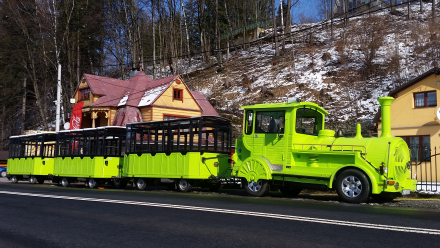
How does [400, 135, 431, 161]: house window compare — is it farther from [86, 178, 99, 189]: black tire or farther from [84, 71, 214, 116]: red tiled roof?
[84, 71, 214, 116]: red tiled roof

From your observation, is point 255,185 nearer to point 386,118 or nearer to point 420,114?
point 386,118

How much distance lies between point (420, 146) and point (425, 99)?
2466mm

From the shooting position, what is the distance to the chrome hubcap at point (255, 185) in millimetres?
13289

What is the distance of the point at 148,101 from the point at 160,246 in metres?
29.7

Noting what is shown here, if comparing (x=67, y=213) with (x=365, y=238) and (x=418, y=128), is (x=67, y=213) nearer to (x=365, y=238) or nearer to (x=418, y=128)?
(x=365, y=238)

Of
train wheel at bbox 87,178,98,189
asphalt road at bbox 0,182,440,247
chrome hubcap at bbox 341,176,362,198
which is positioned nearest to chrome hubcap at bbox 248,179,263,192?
chrome hubcap at bbox 341,176,362,198

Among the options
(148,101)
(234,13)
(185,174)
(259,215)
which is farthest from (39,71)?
(259,215)

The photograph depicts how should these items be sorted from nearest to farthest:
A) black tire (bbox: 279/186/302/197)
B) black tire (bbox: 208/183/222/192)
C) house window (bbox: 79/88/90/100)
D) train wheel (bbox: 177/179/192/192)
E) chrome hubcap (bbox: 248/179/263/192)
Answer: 1. chrome hubcap (bbox: 248/179/263/192)
2. black tire (bbox: 279/186/302/197)
3. train wheel (bbox: 177/179/192/192)
4. black tire (bbox: 208/183/222/192)
5. house window (bbox: 79/88/90/100)

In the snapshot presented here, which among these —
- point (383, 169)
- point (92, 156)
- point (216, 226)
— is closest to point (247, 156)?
point (383, 169)

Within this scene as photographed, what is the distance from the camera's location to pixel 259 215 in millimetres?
8352

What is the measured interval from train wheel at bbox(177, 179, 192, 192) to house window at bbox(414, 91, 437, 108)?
12794mm

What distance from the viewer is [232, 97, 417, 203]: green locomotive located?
11203 millimetres

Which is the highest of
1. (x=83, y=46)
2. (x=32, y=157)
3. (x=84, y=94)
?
(x=83, y=46)

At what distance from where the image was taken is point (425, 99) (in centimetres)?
2106
